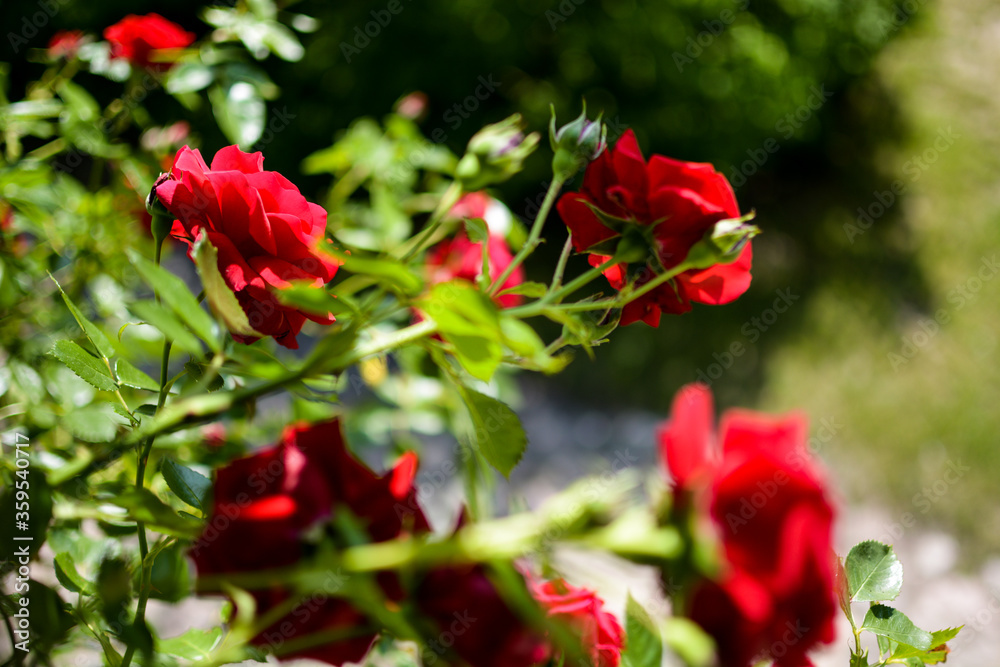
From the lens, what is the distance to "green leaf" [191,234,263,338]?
0.28 metres

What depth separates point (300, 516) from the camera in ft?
0.82

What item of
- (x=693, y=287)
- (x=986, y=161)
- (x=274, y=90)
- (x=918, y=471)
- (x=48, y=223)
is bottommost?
(x=918, y=471)

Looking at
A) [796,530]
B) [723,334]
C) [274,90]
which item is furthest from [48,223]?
[723,334]

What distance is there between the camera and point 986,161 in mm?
2924

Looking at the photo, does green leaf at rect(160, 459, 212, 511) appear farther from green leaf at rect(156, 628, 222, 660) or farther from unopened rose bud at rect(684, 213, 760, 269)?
unopened rose bud at rect(684, 213, 760, 269)

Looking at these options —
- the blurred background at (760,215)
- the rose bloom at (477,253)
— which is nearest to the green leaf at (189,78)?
the rose bloom at (477,253)

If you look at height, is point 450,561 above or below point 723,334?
above

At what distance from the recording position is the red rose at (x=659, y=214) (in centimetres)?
36

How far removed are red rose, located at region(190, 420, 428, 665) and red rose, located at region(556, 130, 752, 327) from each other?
0.17 m

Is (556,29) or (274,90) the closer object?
(274,90)

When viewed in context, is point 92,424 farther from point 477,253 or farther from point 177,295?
point 477,253

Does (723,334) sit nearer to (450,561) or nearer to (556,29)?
(556,29)

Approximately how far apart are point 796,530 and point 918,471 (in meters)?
2.23

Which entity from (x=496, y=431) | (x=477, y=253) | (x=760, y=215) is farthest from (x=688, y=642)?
(x=760, y=215)
